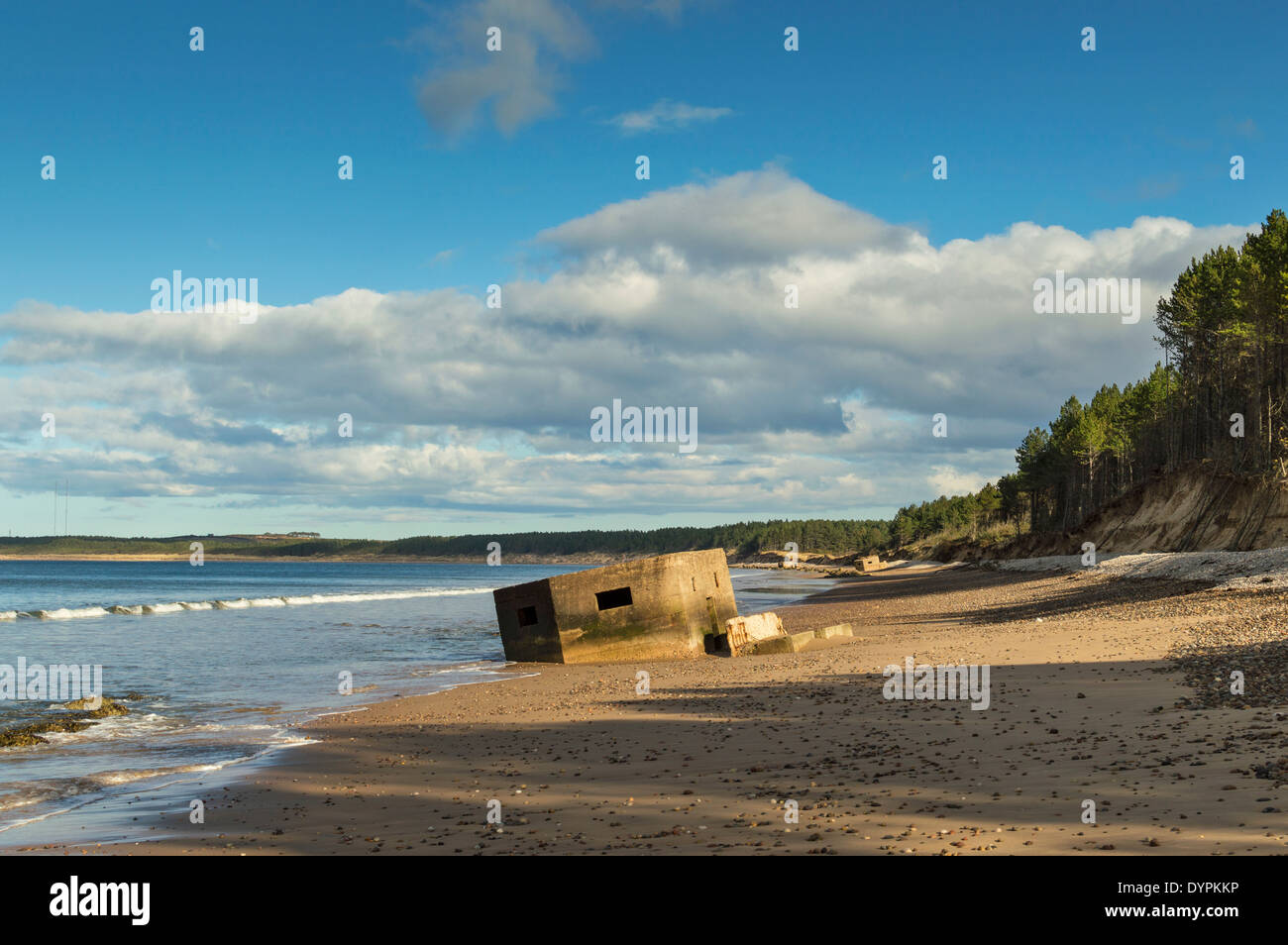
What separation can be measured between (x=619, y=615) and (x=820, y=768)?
16819 millimetres

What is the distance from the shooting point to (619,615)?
26438 millimetres

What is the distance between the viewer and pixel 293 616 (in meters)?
51.9

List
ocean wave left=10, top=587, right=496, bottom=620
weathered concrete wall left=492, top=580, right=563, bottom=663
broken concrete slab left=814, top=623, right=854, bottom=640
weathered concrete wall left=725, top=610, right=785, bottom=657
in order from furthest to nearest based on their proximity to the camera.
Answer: ocean wave left=10, top=587, right=496, bottom=620
broken concrete slab left=814, top=623, right=854, bottom=640
weathered concrete wall left=492, top=580, right=563, bottom=663
weathered concrete wall left=725, top=610, right=785, bottom=657

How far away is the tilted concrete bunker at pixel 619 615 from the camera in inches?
1035

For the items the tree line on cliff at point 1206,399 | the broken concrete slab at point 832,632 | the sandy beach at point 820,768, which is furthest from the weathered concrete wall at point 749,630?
the tree line on cliff at point 1206,399

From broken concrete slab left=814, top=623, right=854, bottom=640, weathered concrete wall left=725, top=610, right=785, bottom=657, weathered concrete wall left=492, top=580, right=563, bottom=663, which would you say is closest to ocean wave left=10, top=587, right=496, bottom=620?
weathered concrete wall left=492, top=580, right=563, bottom=663

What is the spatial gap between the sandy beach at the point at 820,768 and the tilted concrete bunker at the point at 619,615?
696 centimetres

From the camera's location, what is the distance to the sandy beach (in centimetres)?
708

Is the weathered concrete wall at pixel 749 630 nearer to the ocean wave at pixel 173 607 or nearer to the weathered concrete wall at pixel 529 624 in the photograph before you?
the weathered concrete wall at pixel 529 624

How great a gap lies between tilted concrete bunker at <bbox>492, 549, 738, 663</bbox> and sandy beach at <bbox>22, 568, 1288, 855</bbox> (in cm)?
696

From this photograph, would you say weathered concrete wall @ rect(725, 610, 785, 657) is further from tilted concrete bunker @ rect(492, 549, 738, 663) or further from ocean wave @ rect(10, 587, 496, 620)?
ocean wave @ rect(10, 587, 496, 620)

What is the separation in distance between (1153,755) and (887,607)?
35871 mm
